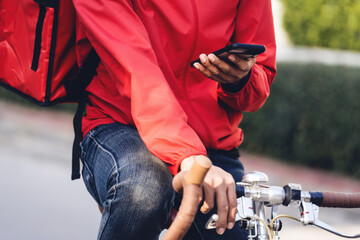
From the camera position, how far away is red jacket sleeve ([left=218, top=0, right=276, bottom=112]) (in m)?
2.34

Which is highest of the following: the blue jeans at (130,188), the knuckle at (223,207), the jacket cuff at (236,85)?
the jacket cuff at (236,85)

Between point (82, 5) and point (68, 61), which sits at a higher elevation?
point (82, 5)

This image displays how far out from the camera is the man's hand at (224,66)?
1.94 m

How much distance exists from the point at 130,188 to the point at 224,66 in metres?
0.52

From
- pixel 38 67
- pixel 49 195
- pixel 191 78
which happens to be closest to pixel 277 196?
pixel 191 78

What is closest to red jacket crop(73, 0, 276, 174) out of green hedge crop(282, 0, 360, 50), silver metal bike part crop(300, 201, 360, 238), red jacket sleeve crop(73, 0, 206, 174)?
red jacket sleeve crop(73, 0, 206, 174)

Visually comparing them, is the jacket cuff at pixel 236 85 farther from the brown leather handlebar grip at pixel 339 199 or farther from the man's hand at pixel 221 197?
the man's hand at pixel 221 197

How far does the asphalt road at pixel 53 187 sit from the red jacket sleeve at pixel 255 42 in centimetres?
359

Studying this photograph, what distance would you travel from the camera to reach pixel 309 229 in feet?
21.0

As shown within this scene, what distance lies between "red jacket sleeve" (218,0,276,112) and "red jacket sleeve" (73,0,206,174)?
0.49m

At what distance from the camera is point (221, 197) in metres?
1.64

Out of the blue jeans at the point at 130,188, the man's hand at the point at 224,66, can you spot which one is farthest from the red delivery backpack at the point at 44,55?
the man's hand at the point at 224,66

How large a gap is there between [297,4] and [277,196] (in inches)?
576

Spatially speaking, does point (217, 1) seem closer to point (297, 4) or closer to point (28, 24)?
point (28, 24)
